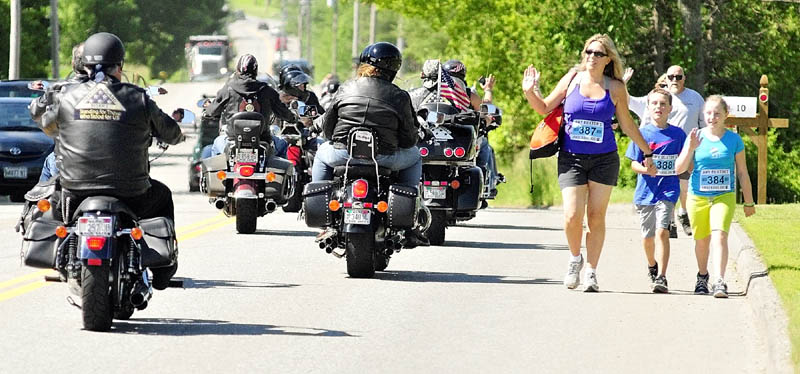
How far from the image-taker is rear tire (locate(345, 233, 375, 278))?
1344 centimetres

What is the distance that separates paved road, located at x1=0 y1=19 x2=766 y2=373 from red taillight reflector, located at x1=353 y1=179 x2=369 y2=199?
2.29 ft

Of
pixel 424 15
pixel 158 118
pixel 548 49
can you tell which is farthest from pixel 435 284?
pixel 424 15

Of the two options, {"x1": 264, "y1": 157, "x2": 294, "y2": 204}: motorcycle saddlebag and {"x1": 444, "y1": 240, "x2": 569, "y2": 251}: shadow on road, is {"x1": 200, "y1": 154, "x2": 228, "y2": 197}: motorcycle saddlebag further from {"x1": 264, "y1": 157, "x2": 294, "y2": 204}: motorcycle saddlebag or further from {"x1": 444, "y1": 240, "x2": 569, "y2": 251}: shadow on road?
{"x1": 444, "y1": 240, "x2": 569, "y2": 251}: shadow on road

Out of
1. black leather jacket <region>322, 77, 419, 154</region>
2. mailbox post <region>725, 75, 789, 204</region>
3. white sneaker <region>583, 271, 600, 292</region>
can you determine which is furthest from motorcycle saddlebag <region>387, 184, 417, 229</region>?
mailbox post <region>725, 75, 789, 204</region>

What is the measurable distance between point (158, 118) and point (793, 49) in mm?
25279

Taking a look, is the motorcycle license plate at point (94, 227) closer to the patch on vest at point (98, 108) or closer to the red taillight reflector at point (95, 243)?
the red taillight reflector at point (95, 243)

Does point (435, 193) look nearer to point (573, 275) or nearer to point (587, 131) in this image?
point (573, 275)

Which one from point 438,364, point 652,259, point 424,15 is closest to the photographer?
point 438,364

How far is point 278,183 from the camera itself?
17.7 meters

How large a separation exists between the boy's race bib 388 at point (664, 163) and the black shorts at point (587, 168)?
53cm

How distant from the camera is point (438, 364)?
9391 millimetres

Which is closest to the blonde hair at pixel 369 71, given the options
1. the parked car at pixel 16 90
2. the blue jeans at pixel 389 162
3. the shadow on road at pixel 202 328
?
the blue jeans at pixel 389 162

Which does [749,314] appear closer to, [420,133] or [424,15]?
[420,133]

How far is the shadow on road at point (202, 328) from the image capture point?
10398mm
